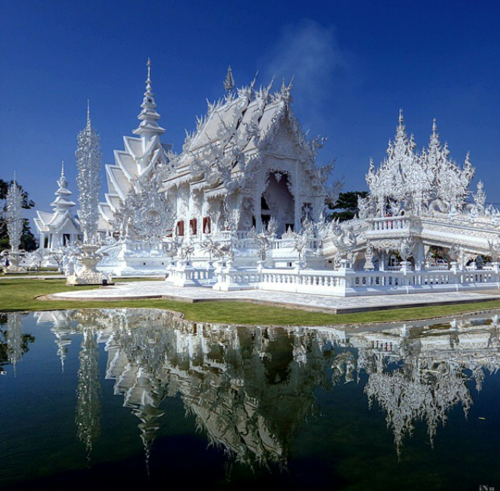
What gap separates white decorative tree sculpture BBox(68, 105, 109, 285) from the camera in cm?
1869

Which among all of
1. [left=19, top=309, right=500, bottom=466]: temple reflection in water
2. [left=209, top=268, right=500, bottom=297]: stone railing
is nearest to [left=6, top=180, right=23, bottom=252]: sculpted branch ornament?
[left=209, top=268, right=500, bottom=297]: stone railing

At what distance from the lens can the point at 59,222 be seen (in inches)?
2061

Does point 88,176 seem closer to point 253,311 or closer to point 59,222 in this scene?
point 253,311

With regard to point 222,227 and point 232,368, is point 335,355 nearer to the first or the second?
point 232,368

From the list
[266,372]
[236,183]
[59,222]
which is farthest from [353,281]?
[59,222]

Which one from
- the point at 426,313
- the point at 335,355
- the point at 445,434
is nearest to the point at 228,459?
the point at 445,434

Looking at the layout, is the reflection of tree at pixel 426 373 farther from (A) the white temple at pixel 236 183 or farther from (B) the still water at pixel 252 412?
(A) the white temple at pixel 236 183

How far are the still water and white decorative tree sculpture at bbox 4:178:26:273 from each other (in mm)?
28274

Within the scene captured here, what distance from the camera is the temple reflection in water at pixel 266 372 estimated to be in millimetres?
3561

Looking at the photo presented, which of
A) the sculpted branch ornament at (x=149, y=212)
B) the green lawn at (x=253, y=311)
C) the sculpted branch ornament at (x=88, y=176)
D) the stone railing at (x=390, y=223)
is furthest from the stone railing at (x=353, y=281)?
the sculpted branch ornament at (x=149, y=212)

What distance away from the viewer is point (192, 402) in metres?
4.04

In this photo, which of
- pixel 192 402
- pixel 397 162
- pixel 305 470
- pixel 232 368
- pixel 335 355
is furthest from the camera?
pixel 397 162

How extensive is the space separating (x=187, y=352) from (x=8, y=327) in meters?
4.14

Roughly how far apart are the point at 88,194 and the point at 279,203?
13.5 meters
